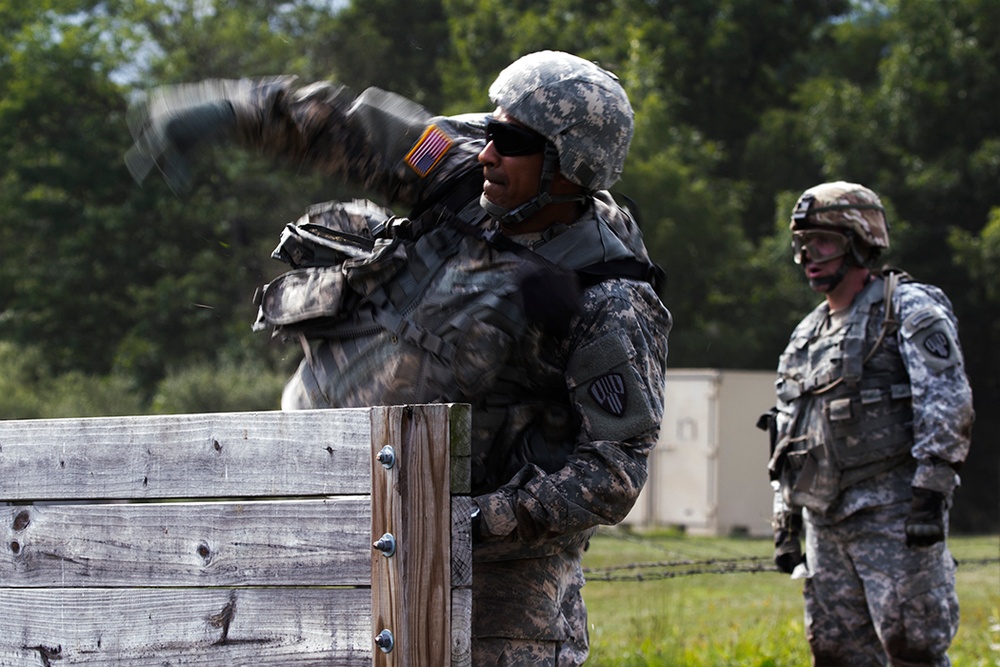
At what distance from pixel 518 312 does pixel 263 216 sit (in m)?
23.2

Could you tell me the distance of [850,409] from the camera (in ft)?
20.0

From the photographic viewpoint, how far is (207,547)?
3021 mm

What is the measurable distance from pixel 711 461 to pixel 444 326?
16337 millimetres

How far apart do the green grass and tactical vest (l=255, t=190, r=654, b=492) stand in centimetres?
158

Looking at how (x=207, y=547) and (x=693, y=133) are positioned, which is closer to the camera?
(x=207, y=547)

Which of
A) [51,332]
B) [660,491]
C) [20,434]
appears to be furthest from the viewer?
[51,332]

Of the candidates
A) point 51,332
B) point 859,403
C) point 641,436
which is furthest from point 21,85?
point 641,436

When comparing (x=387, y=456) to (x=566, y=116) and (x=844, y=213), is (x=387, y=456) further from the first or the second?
(x=844, y=213)

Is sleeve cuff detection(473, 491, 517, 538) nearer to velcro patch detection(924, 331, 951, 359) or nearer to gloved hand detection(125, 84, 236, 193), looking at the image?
gloved hand detection(125, 84, 236, 193)

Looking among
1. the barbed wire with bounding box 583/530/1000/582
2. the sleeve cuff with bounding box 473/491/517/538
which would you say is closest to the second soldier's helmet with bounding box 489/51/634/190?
the sleeve cuff with bounding box 473/491/517/538

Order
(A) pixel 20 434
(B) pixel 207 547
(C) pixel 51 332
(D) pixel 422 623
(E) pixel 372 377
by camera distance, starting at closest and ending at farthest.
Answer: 1. (D) pixel 422 623
2. (B) pixel 207 547
3. (A) pixel 20 434
4. (E) pixel 372 377
5. (C) pixel 51 332

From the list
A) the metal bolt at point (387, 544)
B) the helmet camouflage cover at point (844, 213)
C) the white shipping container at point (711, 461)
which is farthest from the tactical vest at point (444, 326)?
the white shipping container at point (711, 461)

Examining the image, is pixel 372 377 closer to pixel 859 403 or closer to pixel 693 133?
pixel 859 403

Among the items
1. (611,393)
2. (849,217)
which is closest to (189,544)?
(611,393)
